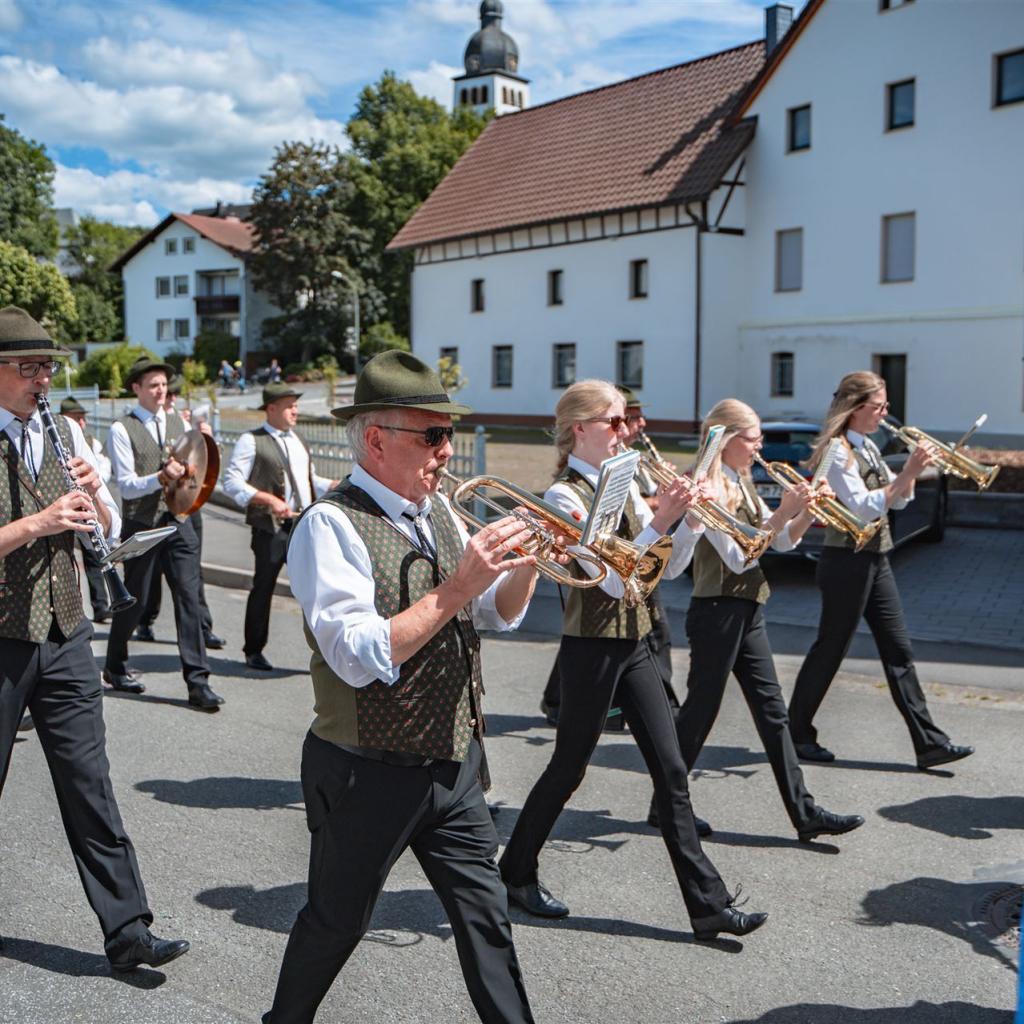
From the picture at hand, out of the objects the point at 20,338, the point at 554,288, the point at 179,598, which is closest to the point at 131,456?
the point at 179,598

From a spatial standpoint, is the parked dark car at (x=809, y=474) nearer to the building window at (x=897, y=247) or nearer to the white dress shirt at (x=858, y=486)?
the white dress shirt at (x=858, y=486)

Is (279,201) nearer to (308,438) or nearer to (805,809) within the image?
(308,438)

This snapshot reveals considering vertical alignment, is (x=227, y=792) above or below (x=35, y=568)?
below

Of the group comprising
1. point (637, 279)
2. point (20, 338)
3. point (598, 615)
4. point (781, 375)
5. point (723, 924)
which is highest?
point (637, 279)

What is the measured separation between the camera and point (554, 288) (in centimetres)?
3672

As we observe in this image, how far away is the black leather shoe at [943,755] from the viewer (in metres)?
6.33

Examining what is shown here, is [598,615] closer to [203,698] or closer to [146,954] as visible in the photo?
[146,954]

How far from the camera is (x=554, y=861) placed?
5234mm

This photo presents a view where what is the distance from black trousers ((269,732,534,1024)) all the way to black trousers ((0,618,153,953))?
1159 millimetres

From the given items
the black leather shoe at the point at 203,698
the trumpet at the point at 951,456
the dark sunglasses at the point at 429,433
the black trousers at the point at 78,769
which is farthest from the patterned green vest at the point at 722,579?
the black leather shoe at the point at 203,698

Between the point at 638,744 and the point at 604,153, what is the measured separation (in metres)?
33.6

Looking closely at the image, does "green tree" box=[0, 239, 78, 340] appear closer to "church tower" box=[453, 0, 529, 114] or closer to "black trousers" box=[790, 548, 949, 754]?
"black trousers" box=[790, 548, 949, 754]

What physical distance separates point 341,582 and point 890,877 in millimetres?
3164

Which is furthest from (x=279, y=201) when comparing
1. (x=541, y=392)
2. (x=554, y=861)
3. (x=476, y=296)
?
(x=554, y=861)
